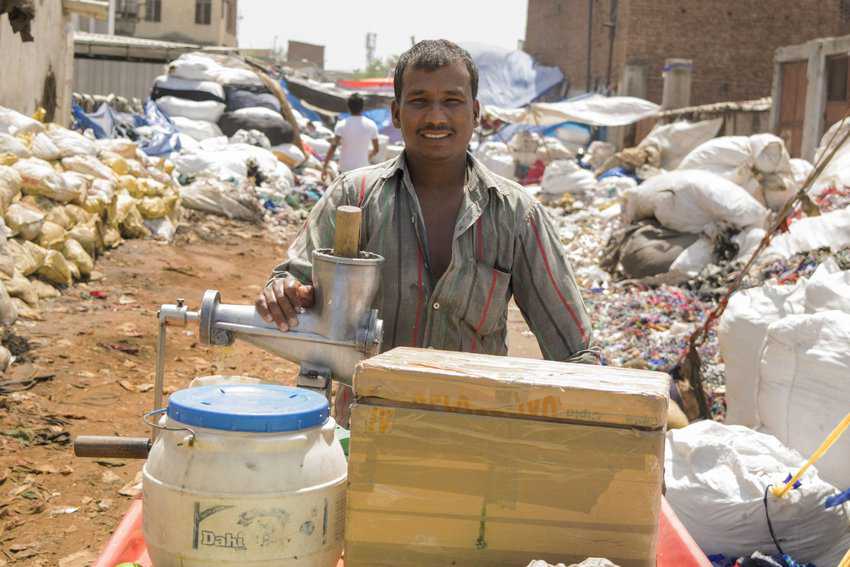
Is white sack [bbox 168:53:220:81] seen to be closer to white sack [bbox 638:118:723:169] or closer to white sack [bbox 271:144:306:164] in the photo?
white sack [bbox 271:144:306:164]

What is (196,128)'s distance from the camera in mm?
15617

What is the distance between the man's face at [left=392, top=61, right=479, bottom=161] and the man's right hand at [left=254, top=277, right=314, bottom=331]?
1.92ft

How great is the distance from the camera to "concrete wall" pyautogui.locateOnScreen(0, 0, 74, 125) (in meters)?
10.2

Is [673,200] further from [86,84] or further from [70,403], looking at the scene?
[86,84]

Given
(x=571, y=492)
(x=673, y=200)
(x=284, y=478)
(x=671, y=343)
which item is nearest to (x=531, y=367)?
(x=571, y=492)

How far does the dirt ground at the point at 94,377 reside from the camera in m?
3.95

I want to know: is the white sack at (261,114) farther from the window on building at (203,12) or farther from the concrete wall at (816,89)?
the window on building at (203,12)

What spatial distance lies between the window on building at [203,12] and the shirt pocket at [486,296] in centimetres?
4296

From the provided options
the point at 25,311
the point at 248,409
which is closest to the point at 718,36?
the point at 25,311

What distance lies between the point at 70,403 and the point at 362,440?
4.18 meters

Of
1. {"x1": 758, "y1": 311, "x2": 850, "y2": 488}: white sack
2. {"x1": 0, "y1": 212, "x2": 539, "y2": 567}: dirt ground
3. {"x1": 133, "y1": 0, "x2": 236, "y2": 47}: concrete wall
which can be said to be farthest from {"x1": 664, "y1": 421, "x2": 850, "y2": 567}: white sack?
{"x1": 133, "y1": 0, "x2": 236, "y2": 47}: concrete wall

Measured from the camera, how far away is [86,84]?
20.4 meters

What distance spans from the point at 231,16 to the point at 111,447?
161ft

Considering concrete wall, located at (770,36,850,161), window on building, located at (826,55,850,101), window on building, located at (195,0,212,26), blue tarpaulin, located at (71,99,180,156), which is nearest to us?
window on building, located at (826,55,850,101)
